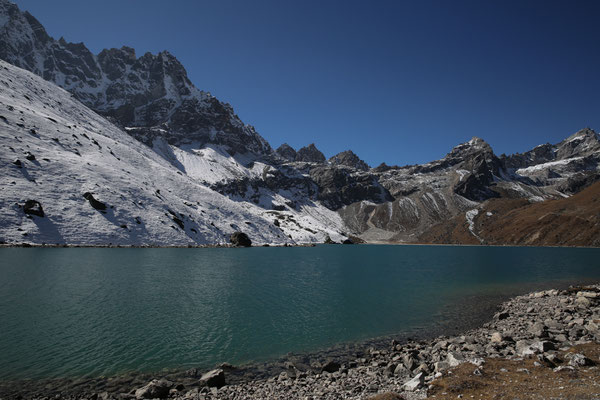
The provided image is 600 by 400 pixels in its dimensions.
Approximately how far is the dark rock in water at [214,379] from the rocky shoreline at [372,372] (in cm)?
5

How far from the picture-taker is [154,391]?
56.0 feet

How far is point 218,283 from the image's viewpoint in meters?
48.9

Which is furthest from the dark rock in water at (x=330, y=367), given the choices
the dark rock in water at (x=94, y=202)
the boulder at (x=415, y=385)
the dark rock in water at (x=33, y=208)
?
the dark rock in water at (x=94, y=202)

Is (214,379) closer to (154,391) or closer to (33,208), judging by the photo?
(154,391)

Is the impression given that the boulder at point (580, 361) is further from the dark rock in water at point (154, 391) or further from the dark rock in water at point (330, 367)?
the dark rock in water at point (154, 391)

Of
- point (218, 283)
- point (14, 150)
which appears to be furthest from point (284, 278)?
point (14, 150)

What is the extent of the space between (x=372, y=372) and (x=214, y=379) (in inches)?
404

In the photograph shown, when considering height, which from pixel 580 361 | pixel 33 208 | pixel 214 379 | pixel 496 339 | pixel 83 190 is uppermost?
pixel 83 190

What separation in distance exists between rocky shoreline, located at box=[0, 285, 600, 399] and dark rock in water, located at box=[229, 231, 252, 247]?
112036 millimetres

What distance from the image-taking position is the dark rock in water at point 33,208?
3095 inches

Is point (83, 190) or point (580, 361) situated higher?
point (83, 190)

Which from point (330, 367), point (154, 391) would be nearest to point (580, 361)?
point (330, 367)

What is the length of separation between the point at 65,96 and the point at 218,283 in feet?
663

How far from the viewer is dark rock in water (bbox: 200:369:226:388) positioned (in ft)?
60.7
